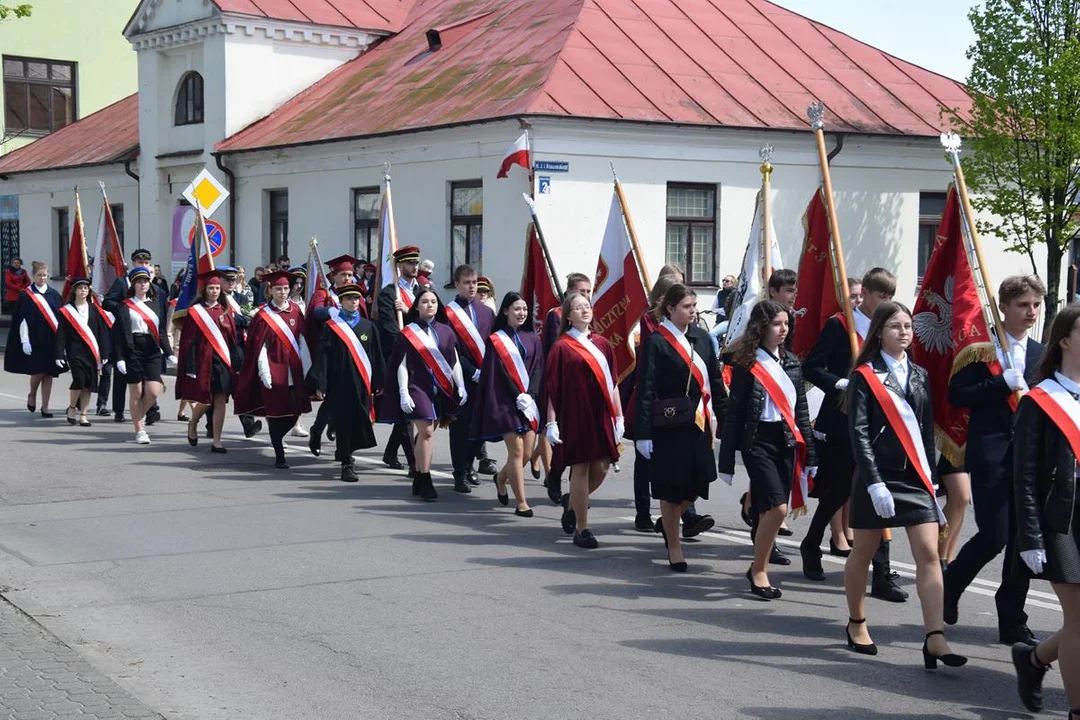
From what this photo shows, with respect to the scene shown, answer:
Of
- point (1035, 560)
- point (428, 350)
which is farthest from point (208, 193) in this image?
point (1035, 560)

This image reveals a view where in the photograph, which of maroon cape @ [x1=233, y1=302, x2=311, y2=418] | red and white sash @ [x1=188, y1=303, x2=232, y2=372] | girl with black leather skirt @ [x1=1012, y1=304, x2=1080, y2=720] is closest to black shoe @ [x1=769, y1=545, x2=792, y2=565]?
girl with black leather skirt @ [x1=1012, y1=304, x2=1080, y2=720]

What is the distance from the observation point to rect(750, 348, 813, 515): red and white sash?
8102 millimetres

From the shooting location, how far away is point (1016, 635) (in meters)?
7.03

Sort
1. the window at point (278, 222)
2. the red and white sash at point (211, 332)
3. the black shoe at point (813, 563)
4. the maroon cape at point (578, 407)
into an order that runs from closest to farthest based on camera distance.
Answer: the black shoe at point (813, 563), the maroon cape at point (578, 407), the red and white sash at point (211, 332), the window at point (278, 222)

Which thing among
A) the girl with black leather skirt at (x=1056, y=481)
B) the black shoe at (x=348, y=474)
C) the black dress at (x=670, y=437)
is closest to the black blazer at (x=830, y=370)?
the black dress at (x=670, y=437)

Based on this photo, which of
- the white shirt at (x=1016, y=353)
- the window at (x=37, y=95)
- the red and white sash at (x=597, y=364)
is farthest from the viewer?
the window at (x=37, y=95)

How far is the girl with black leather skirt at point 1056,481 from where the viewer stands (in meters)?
5.50

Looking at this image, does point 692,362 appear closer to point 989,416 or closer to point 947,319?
point 947,319

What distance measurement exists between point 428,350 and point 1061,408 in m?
6.66

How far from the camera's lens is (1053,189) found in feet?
76.4

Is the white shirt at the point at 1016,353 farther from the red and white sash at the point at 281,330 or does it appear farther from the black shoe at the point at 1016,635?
the red and white sash at the point at 281,330

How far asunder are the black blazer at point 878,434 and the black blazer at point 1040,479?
0.99 m

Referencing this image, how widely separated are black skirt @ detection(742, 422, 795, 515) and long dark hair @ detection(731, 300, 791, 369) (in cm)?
38

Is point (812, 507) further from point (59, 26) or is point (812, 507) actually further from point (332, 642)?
point (59, 26)
